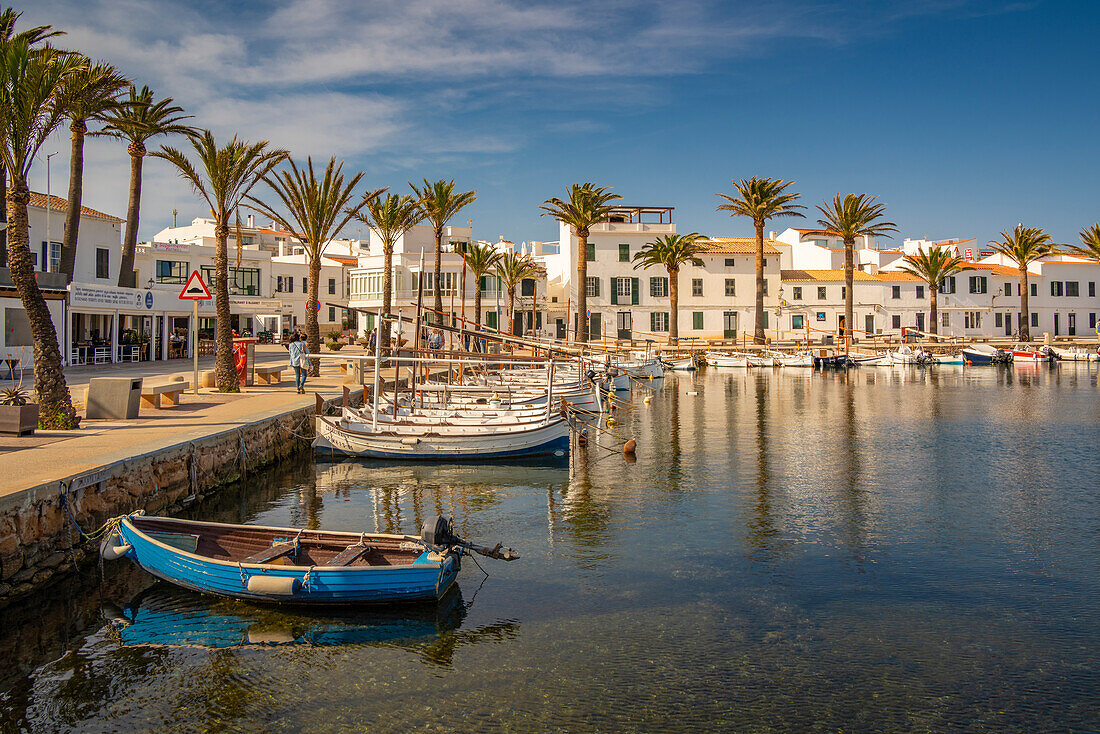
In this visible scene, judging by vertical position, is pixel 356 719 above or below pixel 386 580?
below

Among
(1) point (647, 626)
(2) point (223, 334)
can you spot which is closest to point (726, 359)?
(2) point (223, 334)

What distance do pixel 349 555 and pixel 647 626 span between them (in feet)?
13.1

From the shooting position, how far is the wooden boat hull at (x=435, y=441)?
20.3 meters

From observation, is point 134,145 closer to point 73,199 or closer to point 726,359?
point 73,199

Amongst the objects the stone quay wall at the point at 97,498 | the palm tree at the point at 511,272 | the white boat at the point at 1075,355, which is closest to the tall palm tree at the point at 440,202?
the palm tree at the point at 511,272

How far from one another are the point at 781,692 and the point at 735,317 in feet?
218

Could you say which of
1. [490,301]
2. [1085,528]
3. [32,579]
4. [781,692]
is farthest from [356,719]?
[490,301]

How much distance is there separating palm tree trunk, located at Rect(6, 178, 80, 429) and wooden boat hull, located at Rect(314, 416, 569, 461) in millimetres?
6370

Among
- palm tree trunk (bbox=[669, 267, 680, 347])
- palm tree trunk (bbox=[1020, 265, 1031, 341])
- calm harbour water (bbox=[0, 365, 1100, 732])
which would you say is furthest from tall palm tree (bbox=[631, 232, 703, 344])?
calm harbour water (bbox=[0, 365, 1100, 732])

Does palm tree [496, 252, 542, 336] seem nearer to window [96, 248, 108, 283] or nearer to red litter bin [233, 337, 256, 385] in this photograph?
window [96, 248, 108, 283]

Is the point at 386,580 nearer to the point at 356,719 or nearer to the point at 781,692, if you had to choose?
the point at 356,719

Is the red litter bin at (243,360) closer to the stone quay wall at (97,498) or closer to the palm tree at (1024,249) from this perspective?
the stone quay wall at (97,498)

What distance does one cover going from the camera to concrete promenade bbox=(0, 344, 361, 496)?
12008mm

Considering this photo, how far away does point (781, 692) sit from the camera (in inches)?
318
